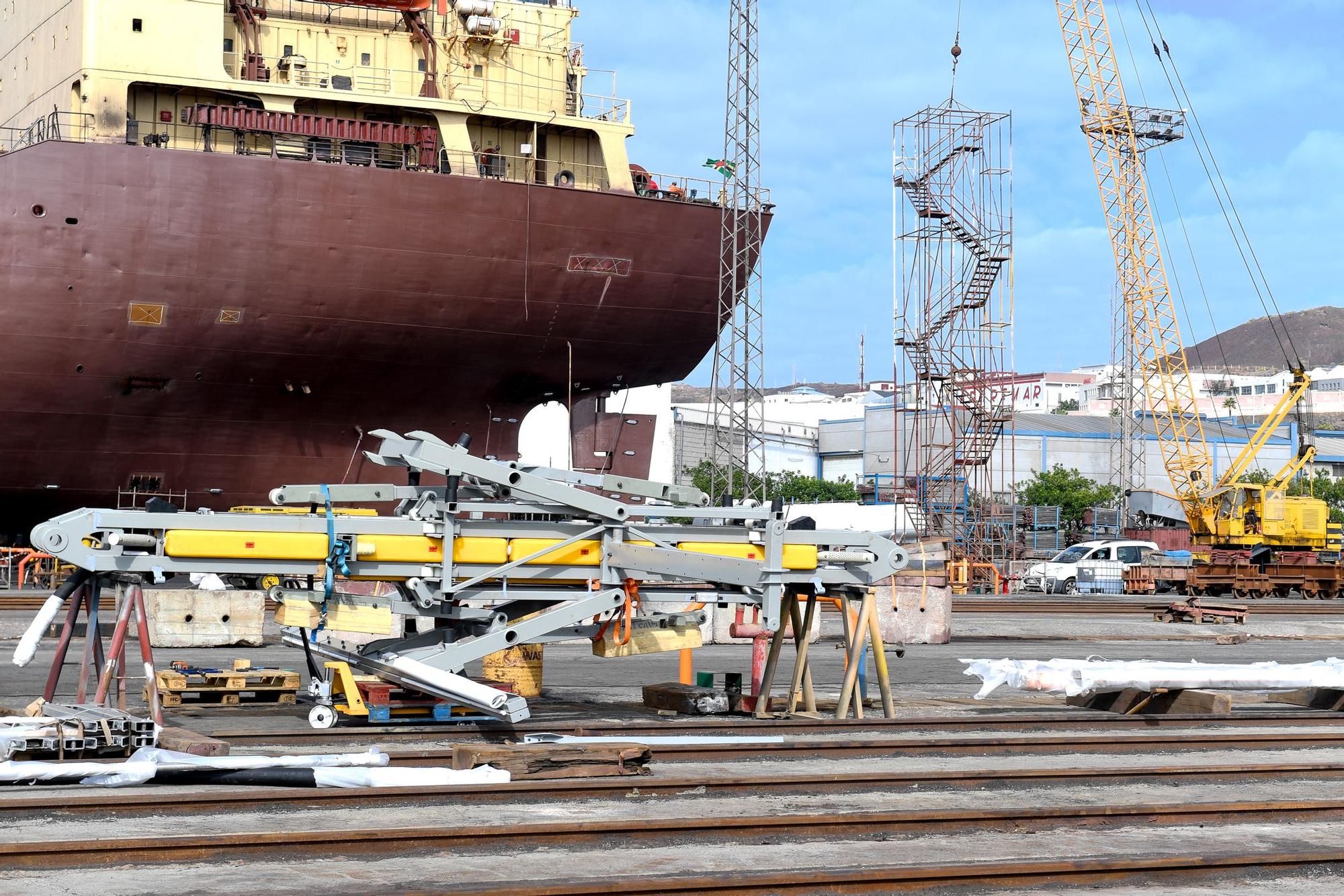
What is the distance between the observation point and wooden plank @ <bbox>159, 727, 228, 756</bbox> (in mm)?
9516

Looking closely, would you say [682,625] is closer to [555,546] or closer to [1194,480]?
[555,546]

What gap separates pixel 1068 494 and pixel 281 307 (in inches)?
2381

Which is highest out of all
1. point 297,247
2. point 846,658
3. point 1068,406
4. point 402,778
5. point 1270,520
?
point 1068,406

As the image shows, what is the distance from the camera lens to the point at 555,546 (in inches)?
445

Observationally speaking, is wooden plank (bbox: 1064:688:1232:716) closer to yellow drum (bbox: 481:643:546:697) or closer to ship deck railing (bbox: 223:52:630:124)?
yellow drum (bbox: 481:643:546:697)

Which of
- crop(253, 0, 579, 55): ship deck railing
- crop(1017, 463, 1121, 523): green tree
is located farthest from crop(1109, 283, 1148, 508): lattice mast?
crop(253, 0, 579, 55): ship deck railing

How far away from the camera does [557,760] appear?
934 cm

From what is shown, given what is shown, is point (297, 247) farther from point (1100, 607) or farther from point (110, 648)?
point (110, 648)

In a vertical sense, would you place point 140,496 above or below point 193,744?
above

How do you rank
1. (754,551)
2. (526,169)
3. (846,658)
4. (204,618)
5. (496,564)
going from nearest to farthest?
(496,564)
(754,551)
(846,658)
(204,618)
(526,169)

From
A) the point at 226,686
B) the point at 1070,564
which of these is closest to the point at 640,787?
the point at 226,686

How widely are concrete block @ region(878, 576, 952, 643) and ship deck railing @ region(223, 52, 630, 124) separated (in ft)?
53.8

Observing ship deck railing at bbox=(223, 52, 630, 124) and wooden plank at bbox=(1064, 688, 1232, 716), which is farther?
ship deck railing at bbox=(223, 52, 630, 124)

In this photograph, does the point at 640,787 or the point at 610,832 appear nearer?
the point at 610,832
